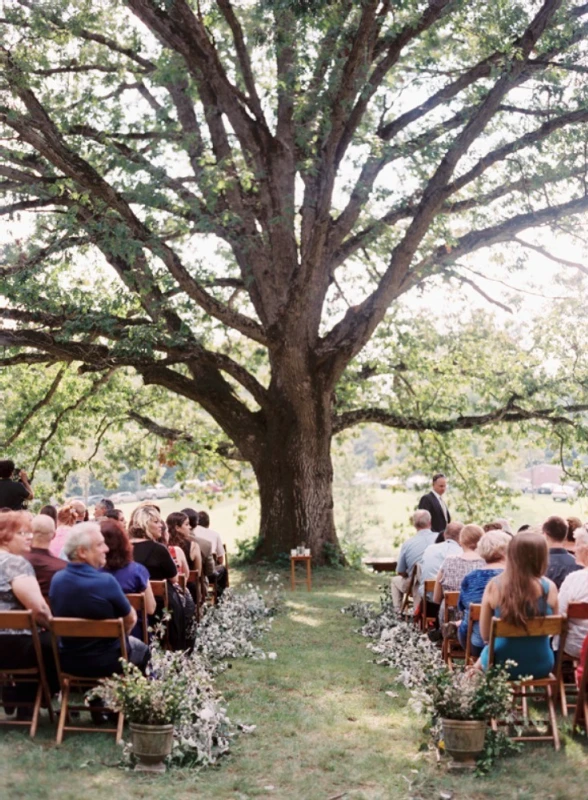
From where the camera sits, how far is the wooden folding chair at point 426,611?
32.9ft

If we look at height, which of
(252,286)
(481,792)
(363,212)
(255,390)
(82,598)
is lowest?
(481,792)

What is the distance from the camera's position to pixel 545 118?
16688 millimetres

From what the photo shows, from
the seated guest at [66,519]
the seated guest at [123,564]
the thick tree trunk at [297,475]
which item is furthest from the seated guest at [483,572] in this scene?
the thick tree trunk at [297,475]

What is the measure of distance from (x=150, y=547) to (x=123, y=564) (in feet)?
4.13

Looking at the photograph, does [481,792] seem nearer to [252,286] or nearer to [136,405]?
[252,286]

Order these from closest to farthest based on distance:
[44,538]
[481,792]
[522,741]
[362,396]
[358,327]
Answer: [481,792]
[522,741]
[44,538]
[358,327]
[362,396]

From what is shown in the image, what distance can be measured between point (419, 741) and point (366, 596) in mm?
8814

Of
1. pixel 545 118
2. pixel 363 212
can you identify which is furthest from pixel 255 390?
pixel 545 118

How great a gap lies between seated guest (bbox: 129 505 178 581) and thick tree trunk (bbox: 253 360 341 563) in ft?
31.2

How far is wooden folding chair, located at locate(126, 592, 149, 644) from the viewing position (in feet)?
25.3

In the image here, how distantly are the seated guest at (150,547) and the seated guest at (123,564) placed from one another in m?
1.04

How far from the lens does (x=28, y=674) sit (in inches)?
279

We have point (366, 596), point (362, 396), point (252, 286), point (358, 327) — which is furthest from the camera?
point (362, 396)

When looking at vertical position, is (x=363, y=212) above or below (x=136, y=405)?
above
